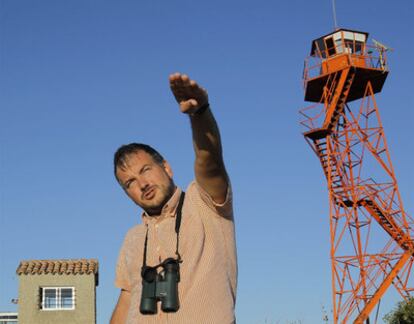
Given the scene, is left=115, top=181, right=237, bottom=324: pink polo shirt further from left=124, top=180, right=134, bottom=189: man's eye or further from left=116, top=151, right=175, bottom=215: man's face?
left=124, top=180, right=134, bottom=189: man's eye

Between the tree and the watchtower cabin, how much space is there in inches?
348

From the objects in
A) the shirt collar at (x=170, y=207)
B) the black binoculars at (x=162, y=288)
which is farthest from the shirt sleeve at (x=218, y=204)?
the black binoculars at (x=162, y=288)

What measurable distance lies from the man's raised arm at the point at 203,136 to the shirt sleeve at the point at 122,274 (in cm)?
77

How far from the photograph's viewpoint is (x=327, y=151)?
119ft

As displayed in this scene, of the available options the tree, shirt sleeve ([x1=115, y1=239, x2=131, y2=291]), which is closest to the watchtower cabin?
the tree

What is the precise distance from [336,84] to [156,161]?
3377cm

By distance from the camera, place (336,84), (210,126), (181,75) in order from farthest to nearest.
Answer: (336,84)
(210,126)
(181,75)

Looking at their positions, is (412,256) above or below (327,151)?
below

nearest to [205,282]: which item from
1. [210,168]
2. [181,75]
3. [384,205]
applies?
[210,168]

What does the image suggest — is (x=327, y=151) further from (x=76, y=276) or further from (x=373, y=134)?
(x=76, y=276)

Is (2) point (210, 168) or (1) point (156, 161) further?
(1) point (156, 161)

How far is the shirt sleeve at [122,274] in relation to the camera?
4.40 m

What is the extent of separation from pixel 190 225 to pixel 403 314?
3555cm

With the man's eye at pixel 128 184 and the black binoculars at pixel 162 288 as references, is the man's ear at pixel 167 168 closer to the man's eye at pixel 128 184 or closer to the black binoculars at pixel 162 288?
the man's eye at pixel 128 184
